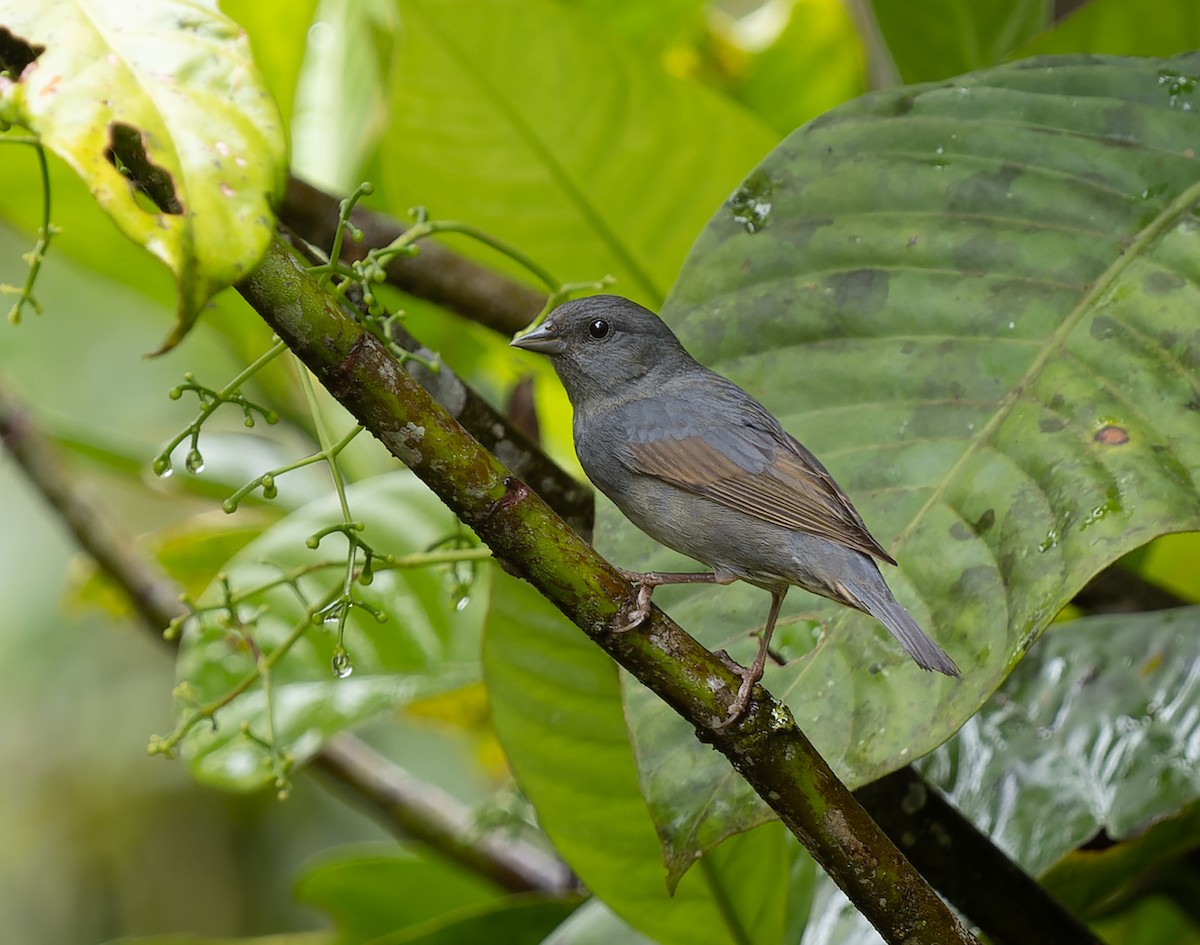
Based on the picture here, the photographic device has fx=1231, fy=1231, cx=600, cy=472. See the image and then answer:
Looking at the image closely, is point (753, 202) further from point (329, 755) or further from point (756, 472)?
point (329, 755)

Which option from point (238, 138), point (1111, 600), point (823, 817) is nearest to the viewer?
point (238, 138)

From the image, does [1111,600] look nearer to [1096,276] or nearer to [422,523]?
Result: [1096,276]

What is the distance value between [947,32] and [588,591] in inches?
72.3

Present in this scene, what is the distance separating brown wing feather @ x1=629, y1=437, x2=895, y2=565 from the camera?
4.81 feet

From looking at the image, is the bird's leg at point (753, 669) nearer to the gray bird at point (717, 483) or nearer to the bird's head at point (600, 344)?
the gray bird at point (717, 483)

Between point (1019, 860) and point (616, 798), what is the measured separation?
62 cm

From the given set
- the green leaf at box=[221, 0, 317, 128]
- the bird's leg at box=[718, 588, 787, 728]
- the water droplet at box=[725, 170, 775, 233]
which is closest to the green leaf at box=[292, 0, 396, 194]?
→ the green leaf at box=[221, 0, 317, 128]

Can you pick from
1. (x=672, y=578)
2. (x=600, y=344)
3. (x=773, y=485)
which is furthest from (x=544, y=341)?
(x=672, y=578)

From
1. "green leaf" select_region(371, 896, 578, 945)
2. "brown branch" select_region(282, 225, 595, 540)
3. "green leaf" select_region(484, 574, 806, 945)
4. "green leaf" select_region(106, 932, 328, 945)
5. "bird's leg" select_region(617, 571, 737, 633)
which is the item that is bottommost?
"green leaf" select_region(106, 932, 328, 945)

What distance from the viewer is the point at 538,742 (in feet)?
5.72

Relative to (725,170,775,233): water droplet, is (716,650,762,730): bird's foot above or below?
below

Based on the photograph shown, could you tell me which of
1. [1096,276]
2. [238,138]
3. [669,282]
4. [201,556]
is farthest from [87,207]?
[1096,276]

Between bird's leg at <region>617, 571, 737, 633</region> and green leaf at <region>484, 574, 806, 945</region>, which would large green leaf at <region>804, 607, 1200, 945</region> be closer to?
green leaf at <region>484, 574, 806, 945</region>

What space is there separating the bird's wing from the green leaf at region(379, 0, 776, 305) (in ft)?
2.67
